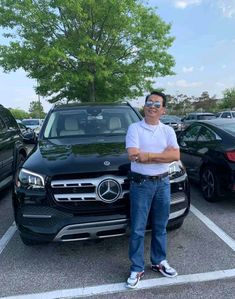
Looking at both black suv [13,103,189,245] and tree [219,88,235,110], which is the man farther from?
tree [219,88,235,110]

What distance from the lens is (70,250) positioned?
436 cm

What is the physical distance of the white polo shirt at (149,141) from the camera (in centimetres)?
→ 335

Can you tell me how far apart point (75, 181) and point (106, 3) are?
17.6 m

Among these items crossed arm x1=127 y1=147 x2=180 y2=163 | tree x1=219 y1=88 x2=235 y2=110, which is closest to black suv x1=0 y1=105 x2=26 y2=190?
crossed arm x1=127 y1=147 x2=180 y2=163

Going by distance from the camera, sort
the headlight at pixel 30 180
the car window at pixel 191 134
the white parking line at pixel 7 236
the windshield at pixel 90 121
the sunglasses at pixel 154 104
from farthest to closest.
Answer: the car window at pixel 191 134 < the windshield at pixel 90 121 < the white parking line at pixel 7 236 < the headlight at pixel 30 180 < the sunglasses at pixel 154 104

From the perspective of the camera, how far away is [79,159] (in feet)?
13.0

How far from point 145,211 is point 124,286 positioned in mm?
720

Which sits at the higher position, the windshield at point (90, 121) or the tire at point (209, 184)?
the windshield at point (90, 121)

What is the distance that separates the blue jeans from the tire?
2577mm

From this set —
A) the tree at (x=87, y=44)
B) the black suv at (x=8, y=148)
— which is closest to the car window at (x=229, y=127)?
the black suv at (x=8, y=148)

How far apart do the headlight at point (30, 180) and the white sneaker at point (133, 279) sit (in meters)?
1.24

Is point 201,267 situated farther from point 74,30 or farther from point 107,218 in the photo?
point 74,30

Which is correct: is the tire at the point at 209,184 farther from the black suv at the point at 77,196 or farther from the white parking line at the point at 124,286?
the white parking line at the point at 124,286

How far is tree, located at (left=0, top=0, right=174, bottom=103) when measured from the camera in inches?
768
